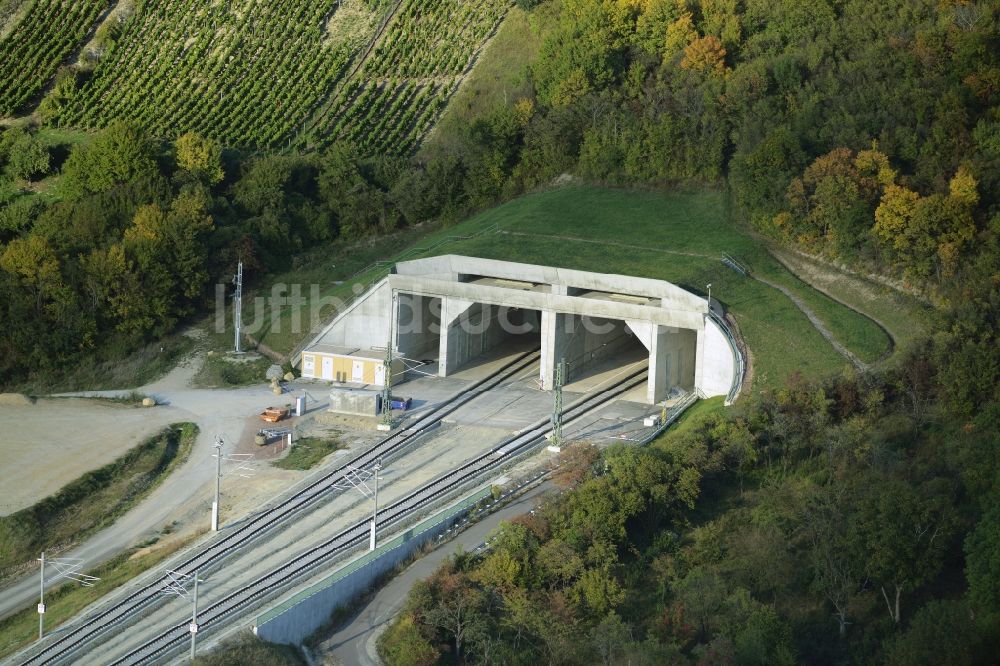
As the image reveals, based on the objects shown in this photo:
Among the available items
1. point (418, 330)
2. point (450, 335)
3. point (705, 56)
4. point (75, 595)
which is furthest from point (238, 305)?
point (705, 56)

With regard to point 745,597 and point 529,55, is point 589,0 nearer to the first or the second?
point 529,55

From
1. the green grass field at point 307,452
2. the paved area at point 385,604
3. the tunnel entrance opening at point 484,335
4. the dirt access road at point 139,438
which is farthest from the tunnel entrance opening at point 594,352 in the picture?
the paved area at point 385,604

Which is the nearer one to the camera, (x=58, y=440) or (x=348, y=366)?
(x=58, y=440)

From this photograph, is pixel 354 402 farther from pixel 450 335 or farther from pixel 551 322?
pixel 551 322

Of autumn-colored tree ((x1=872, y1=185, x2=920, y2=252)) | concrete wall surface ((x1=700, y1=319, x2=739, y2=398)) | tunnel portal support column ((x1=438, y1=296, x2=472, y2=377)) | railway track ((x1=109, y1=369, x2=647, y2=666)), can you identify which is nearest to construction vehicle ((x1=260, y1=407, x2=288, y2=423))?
tunnel portal support column ((x1=438, y1=296, x2=472, y2=377))

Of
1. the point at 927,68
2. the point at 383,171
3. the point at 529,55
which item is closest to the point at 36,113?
the point at 383,171

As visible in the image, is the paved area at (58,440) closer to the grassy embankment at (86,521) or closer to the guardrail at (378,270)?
the grassy embankment at (86,521)
